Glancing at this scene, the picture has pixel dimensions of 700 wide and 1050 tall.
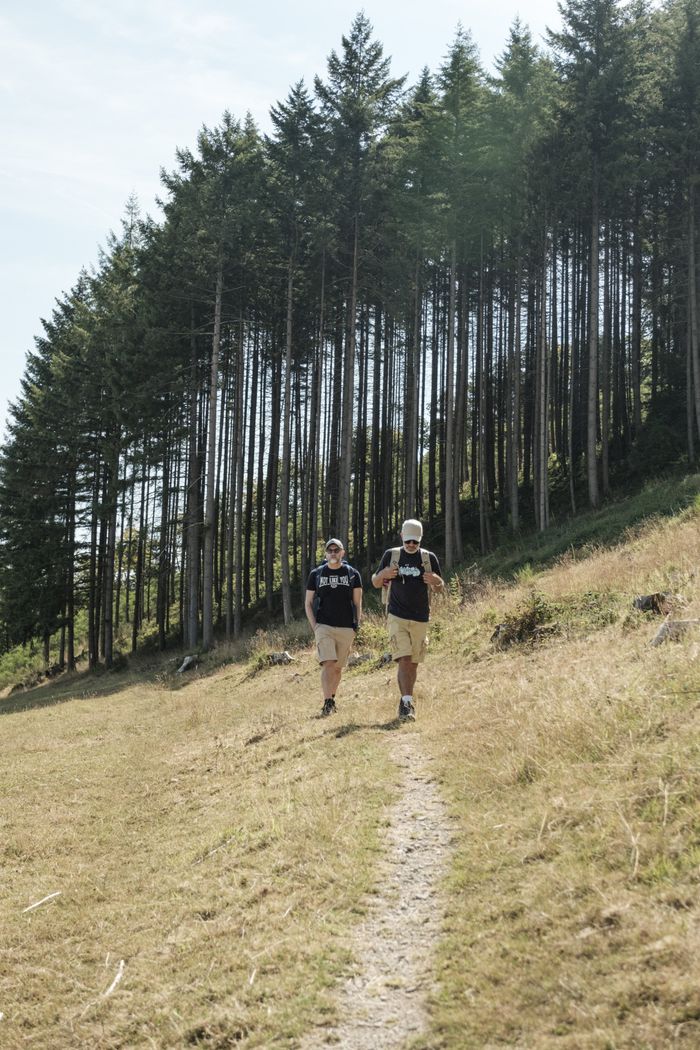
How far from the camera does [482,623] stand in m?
13.4

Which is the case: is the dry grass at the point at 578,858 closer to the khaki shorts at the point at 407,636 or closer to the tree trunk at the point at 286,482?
the khaki shorts at the point at 407,636

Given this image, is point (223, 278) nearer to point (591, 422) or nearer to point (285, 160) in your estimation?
point (285, 160)

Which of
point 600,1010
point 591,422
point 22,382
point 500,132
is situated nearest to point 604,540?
point 591,422

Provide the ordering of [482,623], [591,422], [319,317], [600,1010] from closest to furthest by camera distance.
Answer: [600,1010], [482,623], [591,422], [319,317]

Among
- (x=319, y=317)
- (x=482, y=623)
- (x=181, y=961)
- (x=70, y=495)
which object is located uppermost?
(x=319, y=317)

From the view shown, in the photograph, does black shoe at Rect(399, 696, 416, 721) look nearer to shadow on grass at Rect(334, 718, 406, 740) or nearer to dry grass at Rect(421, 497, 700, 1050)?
shadow on grass at Rect(334, 718, 406, 740)

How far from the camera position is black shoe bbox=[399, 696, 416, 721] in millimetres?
8625

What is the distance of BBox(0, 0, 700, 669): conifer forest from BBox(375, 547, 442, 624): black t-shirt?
16.2 metres

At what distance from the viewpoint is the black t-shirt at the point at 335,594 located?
10227mm

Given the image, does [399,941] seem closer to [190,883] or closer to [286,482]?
[190,883]

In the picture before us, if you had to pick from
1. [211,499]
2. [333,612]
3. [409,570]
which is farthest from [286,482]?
[409,570]

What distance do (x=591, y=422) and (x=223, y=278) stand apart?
46.4ft

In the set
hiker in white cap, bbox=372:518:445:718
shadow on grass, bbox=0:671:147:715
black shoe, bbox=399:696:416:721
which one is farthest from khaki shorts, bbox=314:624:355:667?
shadow on grass, bbox=0:671:147:715

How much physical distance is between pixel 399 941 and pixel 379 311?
103ft
